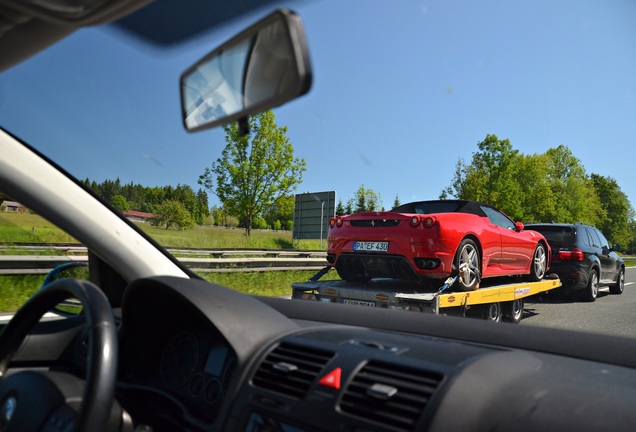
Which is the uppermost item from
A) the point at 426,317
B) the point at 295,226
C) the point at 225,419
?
the point at 295,226

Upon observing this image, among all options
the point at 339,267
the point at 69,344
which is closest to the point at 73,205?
the point at 69,344

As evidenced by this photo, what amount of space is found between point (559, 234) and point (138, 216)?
4556mm

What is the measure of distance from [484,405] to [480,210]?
4.75 meters

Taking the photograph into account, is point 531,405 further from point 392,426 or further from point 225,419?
point 225,419

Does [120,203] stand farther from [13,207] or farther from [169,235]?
[13,207]

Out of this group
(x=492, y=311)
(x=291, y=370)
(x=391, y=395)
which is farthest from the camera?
(x=492, y=311)

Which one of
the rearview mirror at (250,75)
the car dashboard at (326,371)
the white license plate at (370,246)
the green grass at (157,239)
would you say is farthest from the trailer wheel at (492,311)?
the rearview mirror at (250,75)

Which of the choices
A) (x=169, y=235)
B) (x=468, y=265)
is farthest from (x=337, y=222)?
(x=169, y=235)

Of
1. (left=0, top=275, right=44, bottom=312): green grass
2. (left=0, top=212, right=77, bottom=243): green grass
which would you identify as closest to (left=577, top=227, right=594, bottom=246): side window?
(left=0, top=212, right=77, bottom=243): green grass

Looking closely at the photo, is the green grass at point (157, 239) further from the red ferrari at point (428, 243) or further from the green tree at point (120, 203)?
the red ferrari at point (428, 243)

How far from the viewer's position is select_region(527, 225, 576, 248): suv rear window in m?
5.05

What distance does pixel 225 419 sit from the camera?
1.61 metres

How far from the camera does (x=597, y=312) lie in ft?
14.7

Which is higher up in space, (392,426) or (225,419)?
(392,426)
